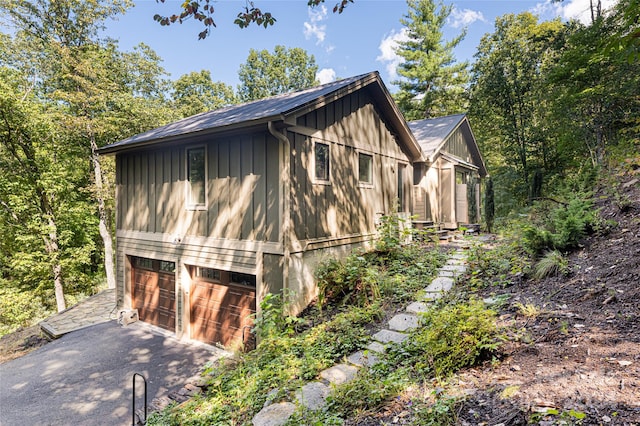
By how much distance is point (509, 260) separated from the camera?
20.1 feet

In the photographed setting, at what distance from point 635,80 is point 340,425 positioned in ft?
35.1

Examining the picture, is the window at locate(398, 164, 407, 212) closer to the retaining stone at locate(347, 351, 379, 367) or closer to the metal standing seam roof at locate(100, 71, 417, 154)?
the metal standing seam roof at locate(100, 71, 417, 154)

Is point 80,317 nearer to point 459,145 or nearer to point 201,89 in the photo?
point 459,145

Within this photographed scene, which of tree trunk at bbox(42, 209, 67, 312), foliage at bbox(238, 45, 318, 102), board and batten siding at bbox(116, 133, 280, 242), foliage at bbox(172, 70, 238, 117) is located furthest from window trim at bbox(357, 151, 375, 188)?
foliage at bbox(238, 45, 318, 102)

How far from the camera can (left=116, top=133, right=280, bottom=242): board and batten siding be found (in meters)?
6.58

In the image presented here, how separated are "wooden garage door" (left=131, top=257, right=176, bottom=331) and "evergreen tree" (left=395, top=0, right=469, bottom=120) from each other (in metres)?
23.2

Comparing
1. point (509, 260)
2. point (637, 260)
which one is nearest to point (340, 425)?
point (637, 260)

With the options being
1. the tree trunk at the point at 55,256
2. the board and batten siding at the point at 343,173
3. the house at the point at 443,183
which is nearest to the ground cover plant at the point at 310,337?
the board and batten siding at the point at 343,173

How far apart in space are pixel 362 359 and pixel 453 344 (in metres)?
1.30

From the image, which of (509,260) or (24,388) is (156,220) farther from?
(509,260)

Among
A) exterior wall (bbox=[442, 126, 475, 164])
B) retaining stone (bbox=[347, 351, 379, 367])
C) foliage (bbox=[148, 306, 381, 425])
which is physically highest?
exterior wall (bbox=[442, 126, 475, 164])

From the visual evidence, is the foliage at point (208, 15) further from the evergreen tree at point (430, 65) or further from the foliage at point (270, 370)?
the evergreen tree at point (430, 65)

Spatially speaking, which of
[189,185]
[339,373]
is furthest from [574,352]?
[189,185]

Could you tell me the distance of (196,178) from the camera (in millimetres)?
7852
